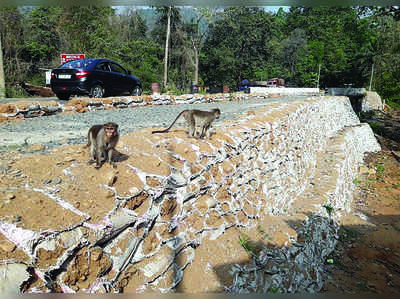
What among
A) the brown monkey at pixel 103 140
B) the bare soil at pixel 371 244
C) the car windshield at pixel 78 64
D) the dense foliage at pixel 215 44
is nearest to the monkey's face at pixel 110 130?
the brown monkey at pixel 103 140

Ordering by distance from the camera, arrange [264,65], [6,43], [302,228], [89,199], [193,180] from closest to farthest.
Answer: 1. [89,199]
2. [193,180]
3. [302,228]
4. [6,43]
5. [264,65]

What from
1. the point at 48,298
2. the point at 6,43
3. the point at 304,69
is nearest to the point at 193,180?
the point at 48,298

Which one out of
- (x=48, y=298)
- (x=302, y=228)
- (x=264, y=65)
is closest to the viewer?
(x=48, y=298)

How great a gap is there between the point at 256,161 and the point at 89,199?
11.6ft

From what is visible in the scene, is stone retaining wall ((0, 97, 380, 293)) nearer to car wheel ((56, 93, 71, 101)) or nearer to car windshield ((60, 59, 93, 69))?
car windshield ((60, 59, 93, 69))

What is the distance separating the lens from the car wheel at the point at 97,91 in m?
9.67

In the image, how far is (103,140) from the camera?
2.81m

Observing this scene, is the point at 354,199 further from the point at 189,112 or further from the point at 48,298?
the point at 48,298

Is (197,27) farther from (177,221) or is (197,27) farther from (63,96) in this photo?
(177,221)

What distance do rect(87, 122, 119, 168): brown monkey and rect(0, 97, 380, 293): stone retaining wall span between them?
0.17 metres

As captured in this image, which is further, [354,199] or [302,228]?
[354,199]

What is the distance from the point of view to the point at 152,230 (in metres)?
2.75

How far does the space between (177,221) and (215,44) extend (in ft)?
121

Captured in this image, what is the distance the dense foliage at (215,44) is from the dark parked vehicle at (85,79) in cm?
909
